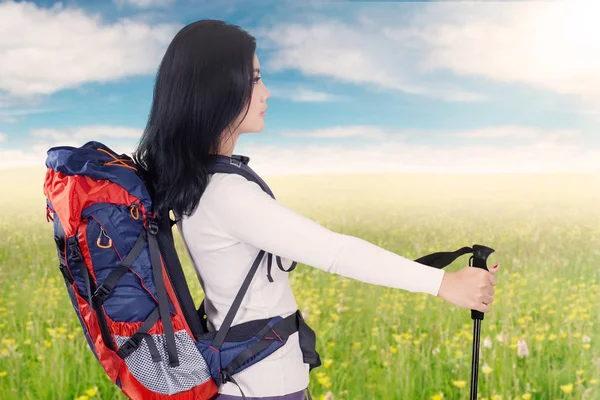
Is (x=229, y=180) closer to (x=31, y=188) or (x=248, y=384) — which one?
(x=248, y=384)

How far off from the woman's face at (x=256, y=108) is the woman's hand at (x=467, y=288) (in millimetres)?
640

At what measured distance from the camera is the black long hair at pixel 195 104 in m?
1.63

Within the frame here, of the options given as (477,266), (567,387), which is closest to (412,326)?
(567,387)

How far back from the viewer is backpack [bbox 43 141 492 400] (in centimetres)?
158

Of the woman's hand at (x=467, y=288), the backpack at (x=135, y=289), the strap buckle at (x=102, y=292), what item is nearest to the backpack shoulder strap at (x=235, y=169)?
the backpack at (x=135, y=289)

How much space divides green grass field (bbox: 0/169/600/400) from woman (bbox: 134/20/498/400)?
1.68 metres

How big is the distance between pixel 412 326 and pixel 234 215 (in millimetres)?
2404

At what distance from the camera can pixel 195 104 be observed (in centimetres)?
163

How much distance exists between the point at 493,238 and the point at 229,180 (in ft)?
Answer: 13.1

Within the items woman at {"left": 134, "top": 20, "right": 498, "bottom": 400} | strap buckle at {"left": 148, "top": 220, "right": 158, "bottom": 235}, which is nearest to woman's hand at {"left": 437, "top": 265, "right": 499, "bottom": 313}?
woman at {"left": 134, "top": 20, "right": 498, "bottom": 400}

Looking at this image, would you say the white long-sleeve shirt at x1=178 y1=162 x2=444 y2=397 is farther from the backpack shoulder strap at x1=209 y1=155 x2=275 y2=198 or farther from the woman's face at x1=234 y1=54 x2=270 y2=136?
the woman's face at x1=234 y1=54 x2=270 y2=136

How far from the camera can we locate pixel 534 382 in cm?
334

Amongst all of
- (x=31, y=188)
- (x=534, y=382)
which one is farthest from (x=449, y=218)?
(x=31, y=188)

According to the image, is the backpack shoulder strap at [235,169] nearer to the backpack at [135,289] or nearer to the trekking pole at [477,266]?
the backpack at [135,289]
